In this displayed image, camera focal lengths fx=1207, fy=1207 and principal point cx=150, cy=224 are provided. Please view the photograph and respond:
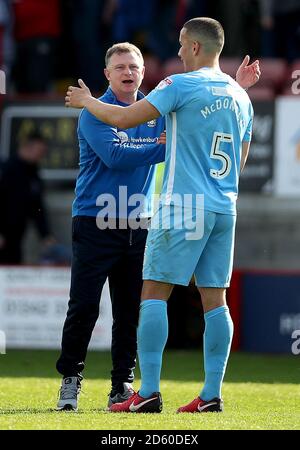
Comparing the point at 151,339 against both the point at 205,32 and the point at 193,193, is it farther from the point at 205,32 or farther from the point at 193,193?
the point at 205,32

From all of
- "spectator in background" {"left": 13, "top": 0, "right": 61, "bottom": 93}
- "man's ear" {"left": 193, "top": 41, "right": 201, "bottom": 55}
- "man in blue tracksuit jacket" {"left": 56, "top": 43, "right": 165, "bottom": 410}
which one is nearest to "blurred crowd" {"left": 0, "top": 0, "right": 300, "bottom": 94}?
"spectator in background" {"left": 13, "top": 0, "right": 61, "bottom": 93}

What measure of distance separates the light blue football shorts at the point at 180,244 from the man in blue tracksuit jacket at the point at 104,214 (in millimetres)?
441

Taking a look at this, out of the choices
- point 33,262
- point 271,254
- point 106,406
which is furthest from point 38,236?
point 106,406

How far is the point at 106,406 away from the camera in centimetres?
735

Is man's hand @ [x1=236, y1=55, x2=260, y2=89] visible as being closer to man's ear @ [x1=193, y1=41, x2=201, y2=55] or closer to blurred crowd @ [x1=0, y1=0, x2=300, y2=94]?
man's ear @ [x1=193, y1=41, x2=201, y2=55]

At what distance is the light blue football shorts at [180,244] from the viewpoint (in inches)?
260

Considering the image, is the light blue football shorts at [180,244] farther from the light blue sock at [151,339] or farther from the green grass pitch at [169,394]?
the green grass pitch at [169,394]

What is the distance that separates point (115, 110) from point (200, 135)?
491mm

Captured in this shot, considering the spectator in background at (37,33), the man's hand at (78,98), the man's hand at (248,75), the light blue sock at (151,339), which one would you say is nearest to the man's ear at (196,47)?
the man's hand at (248,75)

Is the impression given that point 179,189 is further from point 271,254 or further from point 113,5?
point 113,5

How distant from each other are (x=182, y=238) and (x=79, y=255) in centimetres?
77

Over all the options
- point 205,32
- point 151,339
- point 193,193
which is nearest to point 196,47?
point 205,32

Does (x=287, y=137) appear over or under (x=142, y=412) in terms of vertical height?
over
